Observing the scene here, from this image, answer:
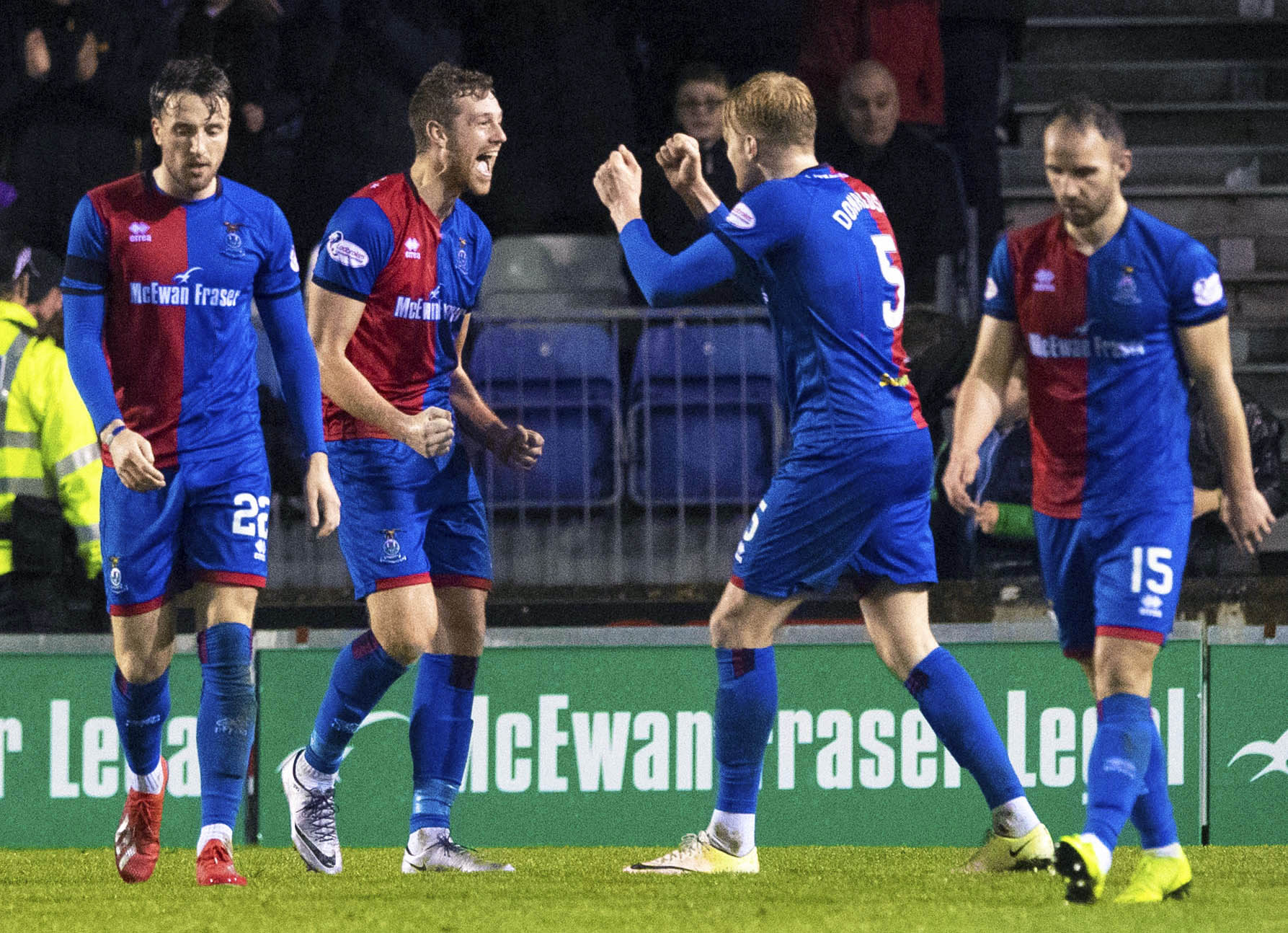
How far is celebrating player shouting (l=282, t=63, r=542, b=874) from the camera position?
555cm

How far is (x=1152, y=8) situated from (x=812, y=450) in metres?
7.54

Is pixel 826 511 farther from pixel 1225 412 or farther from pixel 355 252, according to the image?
pixel 355 252

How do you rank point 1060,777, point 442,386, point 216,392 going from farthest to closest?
1. point 1060,777
2. point 442,386
3. point 216,392

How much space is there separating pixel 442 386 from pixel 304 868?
4.97ft

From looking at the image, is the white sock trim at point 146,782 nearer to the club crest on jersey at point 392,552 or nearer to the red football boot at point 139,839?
the red football boot at point 139,839

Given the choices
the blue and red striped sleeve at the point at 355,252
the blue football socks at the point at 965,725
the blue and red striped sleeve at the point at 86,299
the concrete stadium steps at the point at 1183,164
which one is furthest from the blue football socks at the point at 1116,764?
the concrete stadium steps at the point at 1183,164

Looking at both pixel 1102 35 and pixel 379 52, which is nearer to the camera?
pixel 379 52

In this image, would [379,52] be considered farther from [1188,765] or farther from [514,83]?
[1188,765]

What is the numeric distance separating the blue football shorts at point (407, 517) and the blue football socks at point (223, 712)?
0.53 metres

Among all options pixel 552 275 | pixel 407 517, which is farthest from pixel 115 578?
pixel 552 275

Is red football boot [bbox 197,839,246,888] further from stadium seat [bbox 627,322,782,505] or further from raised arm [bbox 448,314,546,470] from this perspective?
stadium seat [bbox 627,322,782,505]

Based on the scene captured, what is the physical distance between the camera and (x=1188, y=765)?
664 cm

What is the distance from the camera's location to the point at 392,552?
5.56 metres

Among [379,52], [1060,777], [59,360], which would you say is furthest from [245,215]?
[379,52]
